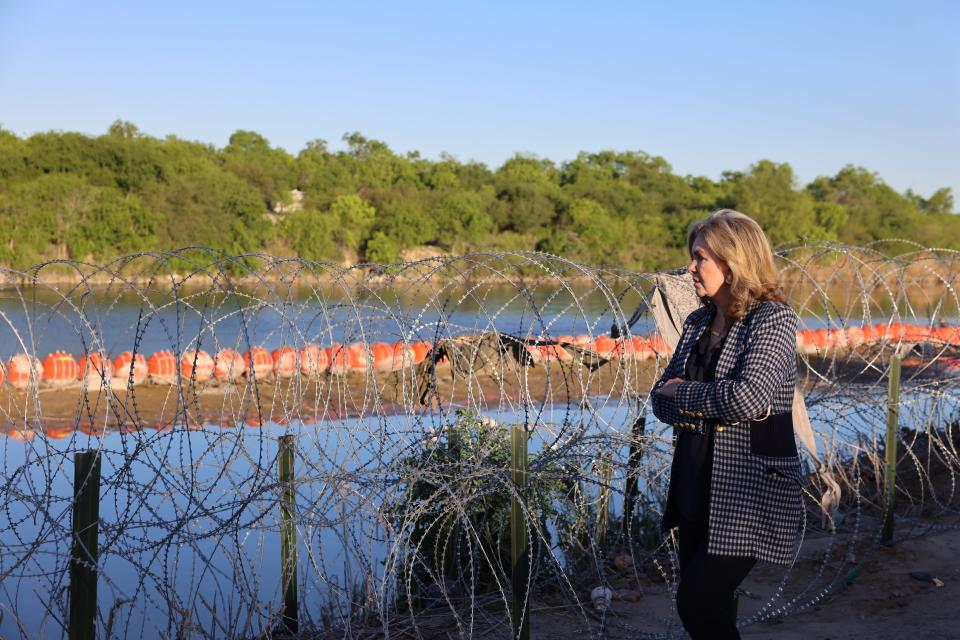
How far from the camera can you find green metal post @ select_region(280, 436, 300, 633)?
182 inches

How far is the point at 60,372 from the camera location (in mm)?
13141

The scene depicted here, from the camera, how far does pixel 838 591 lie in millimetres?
5617

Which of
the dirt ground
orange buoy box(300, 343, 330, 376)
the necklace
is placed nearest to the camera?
the necklace

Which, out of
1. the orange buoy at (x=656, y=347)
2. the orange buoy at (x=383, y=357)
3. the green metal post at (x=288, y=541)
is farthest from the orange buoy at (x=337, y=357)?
the orange buoy at (x=383, y=357)

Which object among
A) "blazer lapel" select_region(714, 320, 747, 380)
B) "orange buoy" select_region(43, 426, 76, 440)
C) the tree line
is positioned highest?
the tree line

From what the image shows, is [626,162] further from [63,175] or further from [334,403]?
[334,403]

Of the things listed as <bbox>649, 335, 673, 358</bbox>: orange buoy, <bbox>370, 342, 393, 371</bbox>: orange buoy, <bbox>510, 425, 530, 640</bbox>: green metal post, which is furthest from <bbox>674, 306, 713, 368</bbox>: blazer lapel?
<bbox>370, 342, 393, 371</bbox>: orange buoy

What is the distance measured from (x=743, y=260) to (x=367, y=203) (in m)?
41.8

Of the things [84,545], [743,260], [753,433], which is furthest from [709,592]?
[84,545]

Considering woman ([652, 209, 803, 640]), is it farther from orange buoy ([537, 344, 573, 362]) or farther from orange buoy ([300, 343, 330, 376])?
orange buoy ([300, 343, 330, 376])

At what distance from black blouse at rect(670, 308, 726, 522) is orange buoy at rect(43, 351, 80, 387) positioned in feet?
36.9

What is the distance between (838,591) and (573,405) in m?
6.99

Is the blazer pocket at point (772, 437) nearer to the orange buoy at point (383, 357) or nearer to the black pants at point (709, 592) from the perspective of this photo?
the black pants at point (709, 592)

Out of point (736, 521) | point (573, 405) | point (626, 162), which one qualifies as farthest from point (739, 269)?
point (626, 162)
